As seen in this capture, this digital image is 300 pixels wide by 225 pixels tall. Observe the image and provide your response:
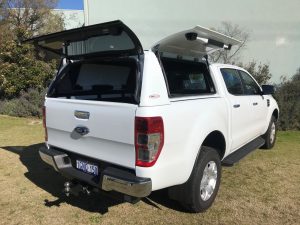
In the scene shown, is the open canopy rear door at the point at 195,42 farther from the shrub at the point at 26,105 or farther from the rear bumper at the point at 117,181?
the shrub at the point at 26,105

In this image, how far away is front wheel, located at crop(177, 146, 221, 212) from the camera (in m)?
4.31

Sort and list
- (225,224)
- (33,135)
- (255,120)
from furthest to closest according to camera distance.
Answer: (33,135), (255,120), (225,224)

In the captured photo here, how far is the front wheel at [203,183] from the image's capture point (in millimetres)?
4312

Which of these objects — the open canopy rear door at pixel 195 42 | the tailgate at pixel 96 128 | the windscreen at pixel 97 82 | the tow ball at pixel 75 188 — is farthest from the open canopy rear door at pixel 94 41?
the tow ball at pixel 75 188

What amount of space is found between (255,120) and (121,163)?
3419 millimetres

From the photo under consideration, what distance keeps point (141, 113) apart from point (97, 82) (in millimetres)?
1353

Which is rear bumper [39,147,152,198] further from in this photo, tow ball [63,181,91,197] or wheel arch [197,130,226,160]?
wheel arch [197,130,226,160]

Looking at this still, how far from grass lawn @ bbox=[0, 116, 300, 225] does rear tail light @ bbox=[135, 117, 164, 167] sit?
0.85 metres

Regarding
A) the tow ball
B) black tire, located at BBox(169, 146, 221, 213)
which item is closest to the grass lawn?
black tire, located at BBox(169, 146, 221, 213)

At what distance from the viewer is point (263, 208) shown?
4.87m

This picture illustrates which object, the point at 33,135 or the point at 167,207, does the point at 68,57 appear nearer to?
the point at 167,207

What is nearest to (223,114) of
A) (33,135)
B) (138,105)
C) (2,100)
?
(138,105)

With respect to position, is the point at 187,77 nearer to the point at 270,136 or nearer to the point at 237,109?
the point at 237,109

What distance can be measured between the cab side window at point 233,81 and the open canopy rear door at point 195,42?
50 cm
